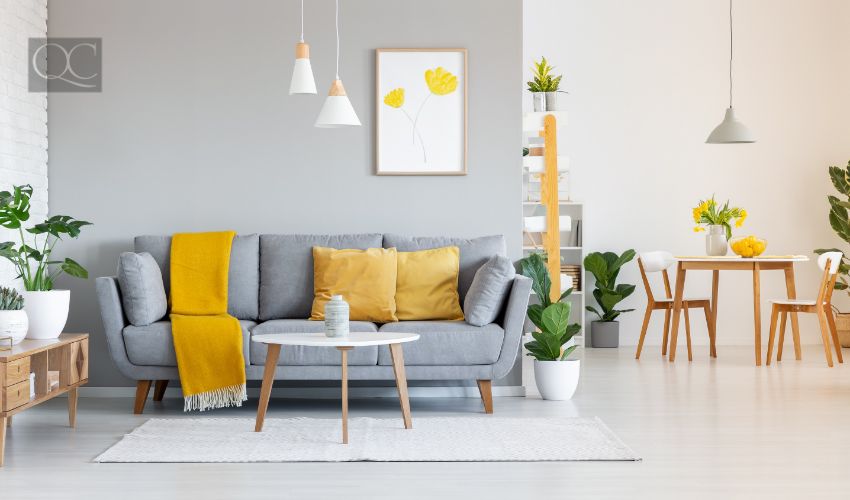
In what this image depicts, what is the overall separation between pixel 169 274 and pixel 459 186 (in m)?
1.71

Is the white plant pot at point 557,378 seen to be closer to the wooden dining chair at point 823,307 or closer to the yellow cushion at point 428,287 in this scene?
the yellow cushion at point 428,287

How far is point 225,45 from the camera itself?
561cm

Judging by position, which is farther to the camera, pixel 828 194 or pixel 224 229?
pixel 828 194

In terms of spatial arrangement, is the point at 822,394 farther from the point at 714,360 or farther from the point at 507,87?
the point at 507,87

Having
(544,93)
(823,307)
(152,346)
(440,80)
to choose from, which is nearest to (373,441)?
(152,346)

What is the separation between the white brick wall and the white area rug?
1487 mm

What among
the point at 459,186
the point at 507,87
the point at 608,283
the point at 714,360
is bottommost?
the point at 714,360

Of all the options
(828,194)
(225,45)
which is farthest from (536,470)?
(828,194)

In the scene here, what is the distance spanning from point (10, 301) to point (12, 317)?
0.09m

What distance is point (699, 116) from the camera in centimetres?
863

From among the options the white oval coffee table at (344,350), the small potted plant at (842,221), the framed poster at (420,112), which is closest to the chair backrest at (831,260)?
the small potted plant at (842,221)

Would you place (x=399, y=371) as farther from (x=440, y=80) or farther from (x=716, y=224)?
(x=716, y=224)

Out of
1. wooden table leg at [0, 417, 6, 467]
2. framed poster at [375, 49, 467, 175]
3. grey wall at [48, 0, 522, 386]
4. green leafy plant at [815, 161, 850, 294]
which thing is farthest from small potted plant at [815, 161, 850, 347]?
wooden table leg at [0, 417, 6, 467]

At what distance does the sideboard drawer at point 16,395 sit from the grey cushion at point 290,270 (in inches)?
58.8
